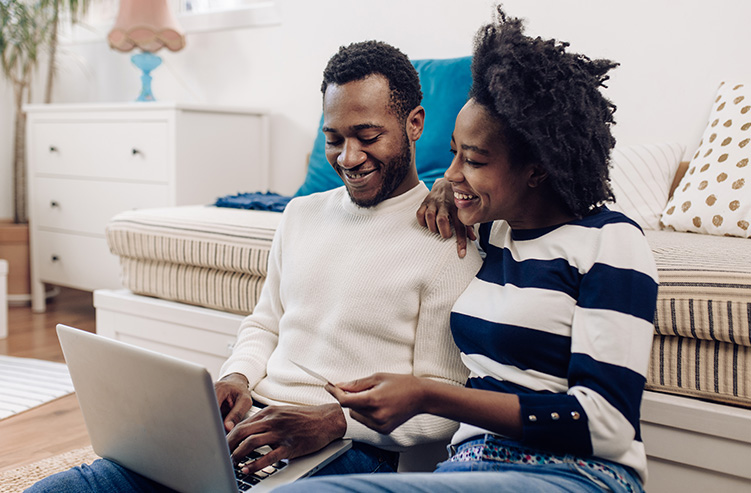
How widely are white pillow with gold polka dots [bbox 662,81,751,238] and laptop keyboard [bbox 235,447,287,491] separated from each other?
A: 115cm

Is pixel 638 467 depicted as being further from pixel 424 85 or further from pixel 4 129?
pixel 4 129

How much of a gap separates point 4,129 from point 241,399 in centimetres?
291

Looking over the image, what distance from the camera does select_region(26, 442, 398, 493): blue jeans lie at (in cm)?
77

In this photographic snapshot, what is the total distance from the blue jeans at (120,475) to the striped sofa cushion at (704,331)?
1.45 feet

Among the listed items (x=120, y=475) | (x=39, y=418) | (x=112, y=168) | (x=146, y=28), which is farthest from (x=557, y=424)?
(x=146, y=28)

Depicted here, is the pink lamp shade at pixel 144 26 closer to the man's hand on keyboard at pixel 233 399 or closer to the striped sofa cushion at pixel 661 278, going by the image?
the striped sofa cushion at pixel 661 278

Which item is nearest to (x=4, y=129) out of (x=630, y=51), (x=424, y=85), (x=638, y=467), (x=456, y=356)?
(x=424, y=85)

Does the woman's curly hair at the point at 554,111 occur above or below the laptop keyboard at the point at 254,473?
above

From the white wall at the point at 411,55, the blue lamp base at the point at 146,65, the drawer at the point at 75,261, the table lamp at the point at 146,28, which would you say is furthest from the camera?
the blue lamp base at the point at 146,65

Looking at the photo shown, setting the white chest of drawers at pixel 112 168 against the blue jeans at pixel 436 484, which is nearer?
the blue jeans at pixel 436 484

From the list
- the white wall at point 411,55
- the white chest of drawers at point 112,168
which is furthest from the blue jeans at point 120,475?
the white chest of drawers at point 112,168

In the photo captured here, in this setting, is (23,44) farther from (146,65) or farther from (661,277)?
(661,277)

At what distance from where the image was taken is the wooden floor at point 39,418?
4.97 feet

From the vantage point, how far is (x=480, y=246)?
99 cm
